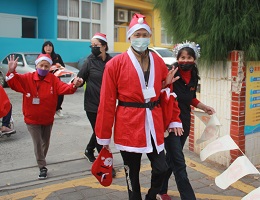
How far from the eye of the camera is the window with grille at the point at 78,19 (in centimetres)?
2139

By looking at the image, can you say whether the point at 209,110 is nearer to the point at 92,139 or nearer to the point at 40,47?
the point at 92,139

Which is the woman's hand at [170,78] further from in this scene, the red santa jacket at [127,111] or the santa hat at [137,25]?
the santa hat at [137,25]

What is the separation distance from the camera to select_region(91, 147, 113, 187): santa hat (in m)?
3.47

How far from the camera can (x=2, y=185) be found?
4.52 meters

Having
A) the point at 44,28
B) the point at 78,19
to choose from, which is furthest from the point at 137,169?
the point at 78,19

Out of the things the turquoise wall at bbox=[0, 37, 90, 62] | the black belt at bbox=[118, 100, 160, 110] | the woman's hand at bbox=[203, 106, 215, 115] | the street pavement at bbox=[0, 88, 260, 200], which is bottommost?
the street pavement at bbox=[0, 88, 260, 200]

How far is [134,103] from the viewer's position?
3273 millimetres

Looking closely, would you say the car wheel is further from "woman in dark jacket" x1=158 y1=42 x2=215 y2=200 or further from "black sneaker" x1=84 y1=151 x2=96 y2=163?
"woman in dark jacket" x1=158 y1=42 x2=215 y2=200

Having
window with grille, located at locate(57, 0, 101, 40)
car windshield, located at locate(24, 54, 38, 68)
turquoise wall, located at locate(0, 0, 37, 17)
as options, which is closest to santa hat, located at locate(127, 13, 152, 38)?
car windshield, located at locate(24, 54, 38, 68)

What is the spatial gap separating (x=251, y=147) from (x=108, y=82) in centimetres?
292

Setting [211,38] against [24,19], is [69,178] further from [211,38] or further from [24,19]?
[24,19]

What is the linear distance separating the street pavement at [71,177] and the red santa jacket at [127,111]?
1174mm

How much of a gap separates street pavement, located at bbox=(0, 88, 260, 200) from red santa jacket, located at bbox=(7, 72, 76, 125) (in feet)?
2.77

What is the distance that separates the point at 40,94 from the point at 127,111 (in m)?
1.76
